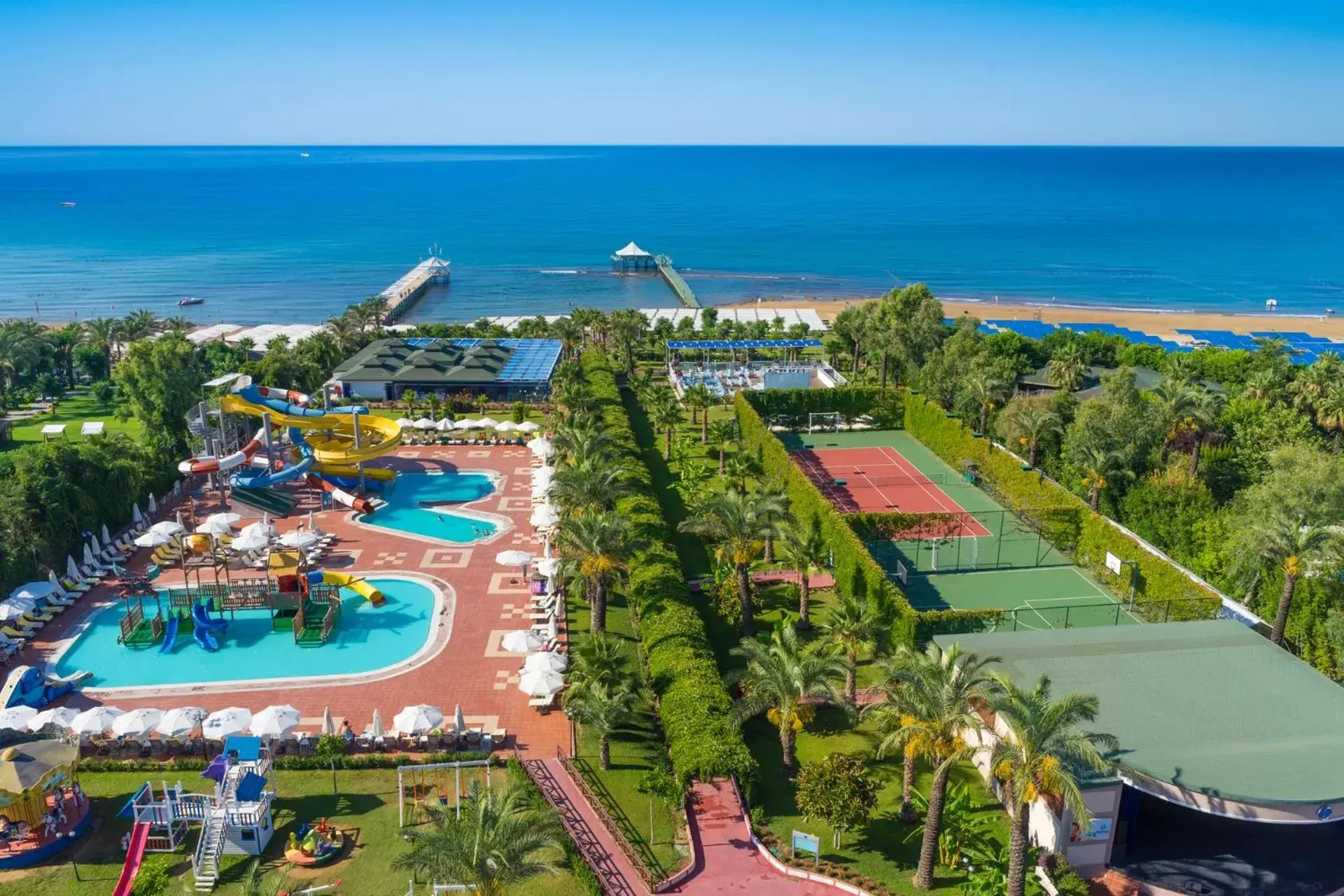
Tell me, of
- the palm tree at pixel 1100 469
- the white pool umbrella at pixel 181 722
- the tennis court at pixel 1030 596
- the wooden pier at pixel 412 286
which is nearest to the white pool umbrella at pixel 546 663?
the white pool umbrella at pixel 181 722

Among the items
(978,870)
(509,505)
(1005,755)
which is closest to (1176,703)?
(978,870)

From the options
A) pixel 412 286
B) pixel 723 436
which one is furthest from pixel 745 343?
pixel 412 286

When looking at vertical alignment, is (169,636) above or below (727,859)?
above

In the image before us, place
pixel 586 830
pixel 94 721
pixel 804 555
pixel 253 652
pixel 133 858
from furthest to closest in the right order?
pixel 253 652
pixel 804 555
pixel 94 721
pixel 586 830
pixel 133 858

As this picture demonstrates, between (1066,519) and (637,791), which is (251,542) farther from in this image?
(1066,519)

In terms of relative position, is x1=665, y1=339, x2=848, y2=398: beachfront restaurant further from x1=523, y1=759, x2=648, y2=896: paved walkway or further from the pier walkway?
x1=523, y1=759, x2=648, y2=896: paved walkway

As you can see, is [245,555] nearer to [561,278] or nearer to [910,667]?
[910,667]

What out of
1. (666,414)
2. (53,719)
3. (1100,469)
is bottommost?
(53,719)

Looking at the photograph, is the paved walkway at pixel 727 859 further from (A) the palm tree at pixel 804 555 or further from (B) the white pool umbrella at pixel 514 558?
(B) the white pool umbrella at pixel 514 558
